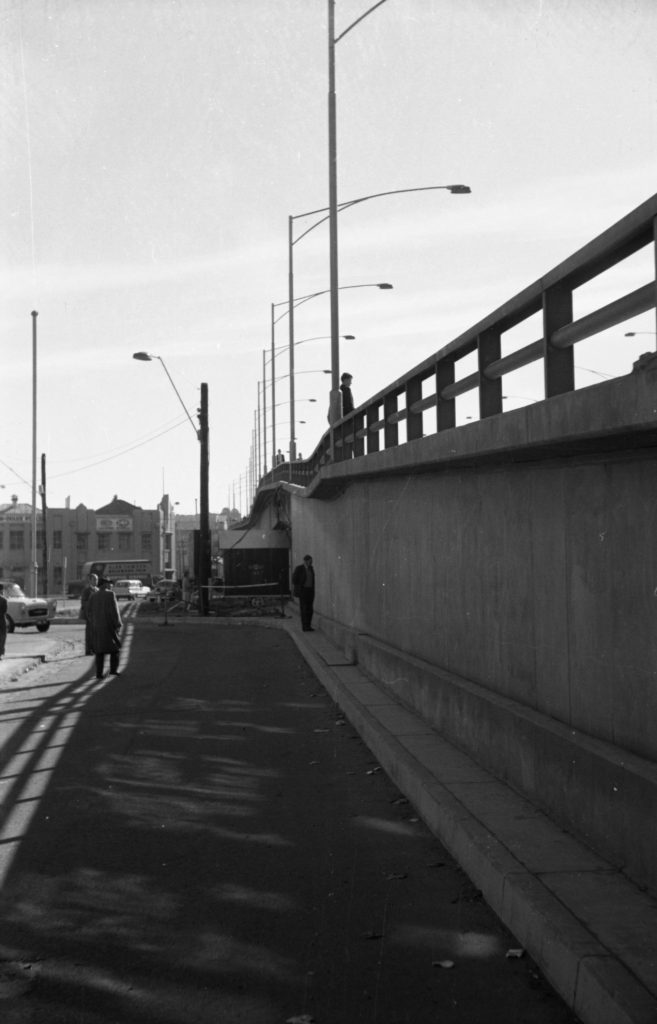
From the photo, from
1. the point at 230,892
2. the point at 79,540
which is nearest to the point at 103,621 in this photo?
the point at 230,892

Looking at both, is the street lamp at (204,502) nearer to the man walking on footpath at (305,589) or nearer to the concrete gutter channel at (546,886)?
the man walking on footpath at (305,589)

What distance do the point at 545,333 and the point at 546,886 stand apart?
3.65 m

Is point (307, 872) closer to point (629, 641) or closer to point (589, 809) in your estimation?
point (589, 809)

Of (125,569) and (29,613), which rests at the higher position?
(125,569)

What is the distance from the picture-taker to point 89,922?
651 cm

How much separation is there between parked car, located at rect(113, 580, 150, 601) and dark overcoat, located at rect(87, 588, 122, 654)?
179ft

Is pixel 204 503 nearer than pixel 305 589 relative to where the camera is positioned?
No

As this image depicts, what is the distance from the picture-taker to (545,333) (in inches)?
321

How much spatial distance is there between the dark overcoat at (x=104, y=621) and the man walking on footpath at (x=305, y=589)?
931 centimetres

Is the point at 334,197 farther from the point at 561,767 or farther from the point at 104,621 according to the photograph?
the point at 561,767

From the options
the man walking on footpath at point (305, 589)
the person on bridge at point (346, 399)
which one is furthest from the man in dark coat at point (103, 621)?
the man walking on footpath at point (305, 589)

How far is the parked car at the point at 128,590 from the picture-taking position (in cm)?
7594

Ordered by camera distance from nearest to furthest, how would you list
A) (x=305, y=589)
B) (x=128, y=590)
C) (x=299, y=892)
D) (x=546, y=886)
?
(x=546, y=886), (x=299, y=892), (x=305, y=589), (x=128, y=590)

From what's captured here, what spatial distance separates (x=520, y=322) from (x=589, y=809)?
3.95 metres
